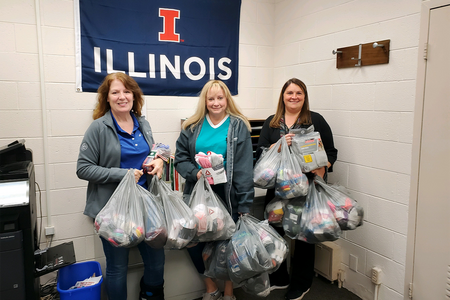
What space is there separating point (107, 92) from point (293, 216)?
4.58ft

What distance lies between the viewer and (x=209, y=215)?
1.86 metres

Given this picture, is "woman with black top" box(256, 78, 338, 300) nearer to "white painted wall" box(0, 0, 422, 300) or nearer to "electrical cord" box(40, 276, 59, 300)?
"white painted wall" box(0, 0, 422, 300)

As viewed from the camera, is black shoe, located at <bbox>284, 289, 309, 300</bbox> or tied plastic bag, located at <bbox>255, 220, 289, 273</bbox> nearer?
tied plastic bag, located at <bbox>255, 220, 289, 273</bbox>

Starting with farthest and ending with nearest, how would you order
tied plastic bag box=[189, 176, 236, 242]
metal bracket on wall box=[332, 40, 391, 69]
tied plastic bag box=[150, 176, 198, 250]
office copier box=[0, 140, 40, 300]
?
metal bracket on wall box=[332, 40, 391, 69] → tied plastic bag box=[189, 176, 236, 242] → tied plastic bag box=[150, 176, 198, 250] → office copier box=[0, 140, 40, 300]

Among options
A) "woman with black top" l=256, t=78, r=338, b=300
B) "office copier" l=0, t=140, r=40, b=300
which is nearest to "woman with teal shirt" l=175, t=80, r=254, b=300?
"woman with black top" l=256, t=78, r=338, b=300

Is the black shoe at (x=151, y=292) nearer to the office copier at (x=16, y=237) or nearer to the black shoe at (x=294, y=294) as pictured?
the office copier at (x=16, y=237)

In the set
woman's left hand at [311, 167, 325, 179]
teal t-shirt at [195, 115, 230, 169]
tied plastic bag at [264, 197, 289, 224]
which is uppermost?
teal t-shirt at [195, 115, 230, 169]

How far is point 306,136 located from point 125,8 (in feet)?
5.53

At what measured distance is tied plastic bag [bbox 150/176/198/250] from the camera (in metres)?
1.74

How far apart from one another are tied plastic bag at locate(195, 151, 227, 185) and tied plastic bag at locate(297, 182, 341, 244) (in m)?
0.62

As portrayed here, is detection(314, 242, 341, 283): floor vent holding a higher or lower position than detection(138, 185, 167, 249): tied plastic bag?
lower

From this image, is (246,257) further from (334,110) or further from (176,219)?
(334,110)

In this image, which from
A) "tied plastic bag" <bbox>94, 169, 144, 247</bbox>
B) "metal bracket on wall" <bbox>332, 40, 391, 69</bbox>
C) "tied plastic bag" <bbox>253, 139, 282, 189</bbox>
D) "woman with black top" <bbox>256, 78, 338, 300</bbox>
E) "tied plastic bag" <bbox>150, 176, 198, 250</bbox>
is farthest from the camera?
"woman with black top" <bbox>256, 78, 338, 300</bbox>

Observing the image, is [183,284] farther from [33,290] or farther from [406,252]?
[406,252]
